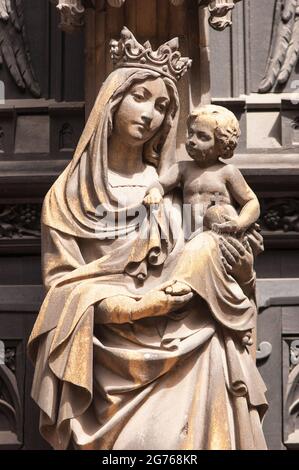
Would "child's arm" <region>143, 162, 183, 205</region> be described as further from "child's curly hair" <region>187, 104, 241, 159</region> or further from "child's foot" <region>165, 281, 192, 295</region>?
"child's foot" <region>165, 281, 192, 295</region>

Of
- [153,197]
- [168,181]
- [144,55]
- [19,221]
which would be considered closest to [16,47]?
[19,221]

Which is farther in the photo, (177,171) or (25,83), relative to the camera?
(25,83)

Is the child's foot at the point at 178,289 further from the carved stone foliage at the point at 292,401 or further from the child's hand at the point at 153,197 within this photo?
the carved stone foliage at the point at 292,401

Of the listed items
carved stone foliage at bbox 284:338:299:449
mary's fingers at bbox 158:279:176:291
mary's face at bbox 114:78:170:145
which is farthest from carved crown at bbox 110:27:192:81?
carved stone foliage at bbox 284:338:299:449

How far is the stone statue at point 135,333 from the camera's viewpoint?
9.68 metres

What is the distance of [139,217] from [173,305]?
0.55 m

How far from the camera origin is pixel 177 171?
10.3m

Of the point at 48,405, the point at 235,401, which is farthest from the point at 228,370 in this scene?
the point at 48,405

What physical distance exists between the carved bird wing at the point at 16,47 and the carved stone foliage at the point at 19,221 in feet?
2.02

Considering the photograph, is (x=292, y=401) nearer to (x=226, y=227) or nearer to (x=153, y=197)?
(x=226, y=227)

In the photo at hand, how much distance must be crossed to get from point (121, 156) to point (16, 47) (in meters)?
1.24

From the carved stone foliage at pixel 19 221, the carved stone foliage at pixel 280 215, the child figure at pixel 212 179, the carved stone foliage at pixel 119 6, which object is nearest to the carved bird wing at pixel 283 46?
the carved stone foliage at pixel 280 215

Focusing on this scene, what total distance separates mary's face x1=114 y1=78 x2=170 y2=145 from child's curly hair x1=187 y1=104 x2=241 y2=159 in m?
0.24
